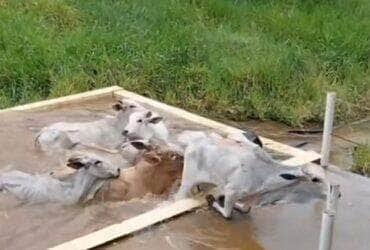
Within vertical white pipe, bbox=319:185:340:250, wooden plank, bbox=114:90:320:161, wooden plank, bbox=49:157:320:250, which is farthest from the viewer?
wooden plank, bbox=114:90:320:161

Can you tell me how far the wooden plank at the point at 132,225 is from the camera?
182 inches

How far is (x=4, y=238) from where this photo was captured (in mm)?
4793

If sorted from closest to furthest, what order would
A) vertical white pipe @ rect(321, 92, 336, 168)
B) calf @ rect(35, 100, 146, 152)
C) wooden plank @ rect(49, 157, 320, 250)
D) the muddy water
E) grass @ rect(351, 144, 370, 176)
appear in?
wooden plank @ rect(49, 157, 320, 250), vertical white pipe @ rect(321, 92, 336, 168), calf @ rect(35, 100, 146, 152), grass @ rect(351, 144, 370, 176), the muddy water

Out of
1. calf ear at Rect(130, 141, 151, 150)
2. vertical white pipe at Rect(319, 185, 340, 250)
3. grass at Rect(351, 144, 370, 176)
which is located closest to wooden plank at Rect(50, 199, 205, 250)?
calf ear at Rect(130, 141, 151, 150)

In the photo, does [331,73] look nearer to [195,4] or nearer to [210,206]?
[195,4]

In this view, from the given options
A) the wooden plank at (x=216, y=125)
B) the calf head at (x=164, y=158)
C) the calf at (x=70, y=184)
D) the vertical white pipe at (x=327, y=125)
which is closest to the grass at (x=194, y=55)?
the wooden plank at (x=216, y=125)

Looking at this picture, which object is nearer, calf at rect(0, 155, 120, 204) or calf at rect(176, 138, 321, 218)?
calf at rect(176, 138, 321, 218)

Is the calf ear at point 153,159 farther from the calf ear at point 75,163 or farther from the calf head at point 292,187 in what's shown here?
the calf head at point 292,187

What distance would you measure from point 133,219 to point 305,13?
621 centimetres

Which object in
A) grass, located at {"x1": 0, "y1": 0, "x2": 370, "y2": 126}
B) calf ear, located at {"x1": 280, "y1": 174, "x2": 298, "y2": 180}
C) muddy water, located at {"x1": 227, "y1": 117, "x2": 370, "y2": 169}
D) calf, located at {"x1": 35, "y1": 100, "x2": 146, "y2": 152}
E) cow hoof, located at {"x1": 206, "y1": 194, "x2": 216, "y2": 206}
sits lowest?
muddy water, located at {"x1": 227, "y1": 117, "x2": 370, "y2": 169}

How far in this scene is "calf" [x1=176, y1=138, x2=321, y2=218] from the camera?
16.5 ft

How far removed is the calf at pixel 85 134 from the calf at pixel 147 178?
583 millimetres

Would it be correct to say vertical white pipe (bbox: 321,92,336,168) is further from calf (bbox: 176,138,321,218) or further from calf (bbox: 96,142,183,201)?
calf (bbox: 96,142,183,201)

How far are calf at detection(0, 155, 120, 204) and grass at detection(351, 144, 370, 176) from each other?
7.12 feet
